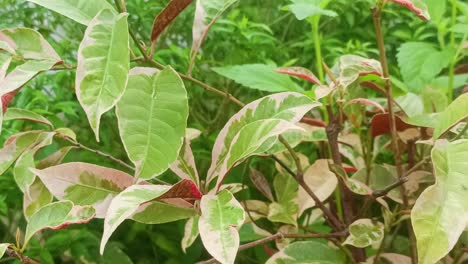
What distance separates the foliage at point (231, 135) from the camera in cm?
39

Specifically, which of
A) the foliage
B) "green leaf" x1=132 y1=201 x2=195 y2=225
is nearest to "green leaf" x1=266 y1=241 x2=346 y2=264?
the foliage

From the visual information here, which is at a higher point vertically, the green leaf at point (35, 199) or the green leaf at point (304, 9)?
the green leaf at point (304, 9)

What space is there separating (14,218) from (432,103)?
1.93 feet

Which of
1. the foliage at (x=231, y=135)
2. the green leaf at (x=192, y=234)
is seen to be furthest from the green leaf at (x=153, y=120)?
the green leaf at (x=192, y=234)

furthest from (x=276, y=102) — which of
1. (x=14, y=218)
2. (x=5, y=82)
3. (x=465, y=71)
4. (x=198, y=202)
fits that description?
(x=14, y=218)

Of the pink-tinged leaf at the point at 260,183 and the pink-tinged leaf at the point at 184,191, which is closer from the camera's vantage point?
the pink-tinged leaf at the point at 184,191

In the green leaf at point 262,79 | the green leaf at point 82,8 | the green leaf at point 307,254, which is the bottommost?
the green leaf at point 307,254

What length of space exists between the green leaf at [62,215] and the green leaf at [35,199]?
75 millimetres

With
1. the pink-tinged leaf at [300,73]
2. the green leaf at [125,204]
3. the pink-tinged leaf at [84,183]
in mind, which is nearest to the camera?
the green leaf at [125,204]

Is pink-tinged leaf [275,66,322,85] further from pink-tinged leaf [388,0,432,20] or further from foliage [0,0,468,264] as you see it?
pink-tinged leaf [388,0,432,20]

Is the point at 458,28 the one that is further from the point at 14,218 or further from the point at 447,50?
the point at 14,218

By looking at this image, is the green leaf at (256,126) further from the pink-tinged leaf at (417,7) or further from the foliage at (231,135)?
the pink-tinged leaf at (417,7)

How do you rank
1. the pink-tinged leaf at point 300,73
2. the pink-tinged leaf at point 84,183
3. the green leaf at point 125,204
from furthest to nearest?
the pink-tinged leaf at point 300,73, the pink-tinged leaf at point 84,183, the green leaf at point 125,204

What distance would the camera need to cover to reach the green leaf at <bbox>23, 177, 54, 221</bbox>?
518 millimetres
